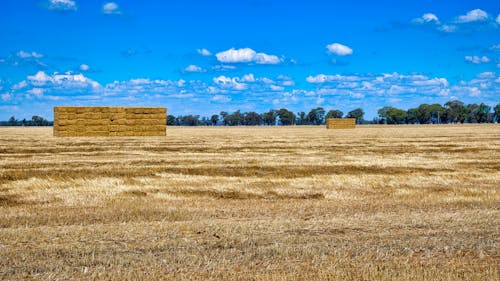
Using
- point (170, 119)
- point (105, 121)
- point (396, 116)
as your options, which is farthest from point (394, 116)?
point (105, 121)

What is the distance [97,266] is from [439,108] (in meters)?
173

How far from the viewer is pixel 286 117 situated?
164125 millimetres

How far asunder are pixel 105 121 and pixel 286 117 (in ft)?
413

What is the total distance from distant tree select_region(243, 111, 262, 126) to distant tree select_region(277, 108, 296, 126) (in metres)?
6.05

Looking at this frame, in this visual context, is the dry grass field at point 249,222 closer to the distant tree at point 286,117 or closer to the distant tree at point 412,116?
the distant tree at point 286,117

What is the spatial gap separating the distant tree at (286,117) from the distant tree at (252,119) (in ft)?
19.9

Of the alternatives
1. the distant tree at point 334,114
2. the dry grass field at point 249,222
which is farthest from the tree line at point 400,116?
the dry grass field at point 249,222

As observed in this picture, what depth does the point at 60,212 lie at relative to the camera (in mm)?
9961

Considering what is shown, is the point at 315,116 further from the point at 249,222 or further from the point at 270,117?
the point at 249,222

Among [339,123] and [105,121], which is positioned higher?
[105,121]

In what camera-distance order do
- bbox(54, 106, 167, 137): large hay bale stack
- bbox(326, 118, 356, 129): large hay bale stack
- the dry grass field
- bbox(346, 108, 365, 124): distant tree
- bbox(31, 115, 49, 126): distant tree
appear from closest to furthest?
the dry grass field < bbox(54, 106, 167, 137): large hay bale stack < bbox(326, 118, 356, 129): large hay bale stack < bbox(31, 115, 49, 126): distant tree < bbox(346, 108, 365, 124): distant tree

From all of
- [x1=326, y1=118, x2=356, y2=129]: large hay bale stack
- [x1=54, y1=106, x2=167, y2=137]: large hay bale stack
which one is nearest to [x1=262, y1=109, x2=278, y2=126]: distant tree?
[x1=326, y1=118, x2=356, y2=129]: large hay bale stack

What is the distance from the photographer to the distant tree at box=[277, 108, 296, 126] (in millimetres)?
163962

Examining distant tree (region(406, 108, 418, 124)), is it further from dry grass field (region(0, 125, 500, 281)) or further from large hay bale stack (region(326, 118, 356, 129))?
dry grass field (region(0, 125, 500, 281))
